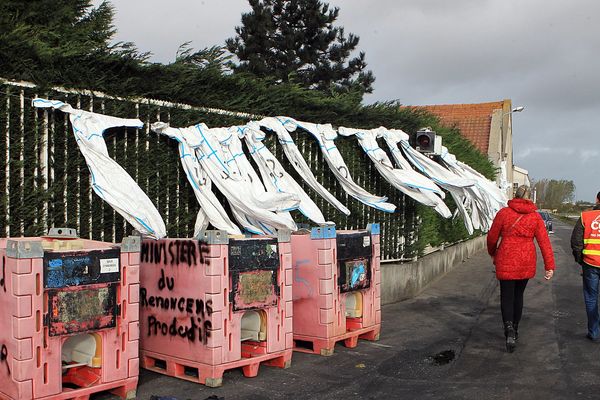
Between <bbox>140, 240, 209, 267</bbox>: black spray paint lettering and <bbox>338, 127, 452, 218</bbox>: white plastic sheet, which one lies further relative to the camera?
<bbox>338, 127, 452, 218</bbox>: white plastic sheet

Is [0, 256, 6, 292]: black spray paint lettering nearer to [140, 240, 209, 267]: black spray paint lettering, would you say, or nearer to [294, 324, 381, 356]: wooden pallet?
[140, 240, 209, 267]: black spray paint lettering

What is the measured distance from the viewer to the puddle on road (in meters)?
6.46

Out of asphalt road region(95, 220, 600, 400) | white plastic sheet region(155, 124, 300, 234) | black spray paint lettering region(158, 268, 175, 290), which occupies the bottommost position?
asphalt road region(95, 220, 600, 400)

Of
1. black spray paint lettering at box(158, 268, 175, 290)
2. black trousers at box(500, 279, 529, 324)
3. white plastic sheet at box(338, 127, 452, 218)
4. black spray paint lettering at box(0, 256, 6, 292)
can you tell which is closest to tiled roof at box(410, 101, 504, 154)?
white plastic sheet at box(338, 127, 452, 218)

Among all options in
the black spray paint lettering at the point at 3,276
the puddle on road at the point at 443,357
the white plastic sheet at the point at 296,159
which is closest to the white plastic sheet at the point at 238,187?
the white plastic sheet at the point at 296,159

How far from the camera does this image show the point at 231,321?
216 inches

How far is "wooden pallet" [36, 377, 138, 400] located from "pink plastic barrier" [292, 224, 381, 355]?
219cm

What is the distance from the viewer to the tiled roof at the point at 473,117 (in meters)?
34.6

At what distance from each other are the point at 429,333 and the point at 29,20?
9.16 m

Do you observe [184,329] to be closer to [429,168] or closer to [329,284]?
[329,284]

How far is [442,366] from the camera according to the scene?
6301 mm

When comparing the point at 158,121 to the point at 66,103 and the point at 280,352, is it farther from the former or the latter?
the point at 280,352

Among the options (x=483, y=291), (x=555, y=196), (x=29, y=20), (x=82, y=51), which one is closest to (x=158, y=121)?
(x=82, y=51)

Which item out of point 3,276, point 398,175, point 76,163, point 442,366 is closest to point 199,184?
point 76,163
